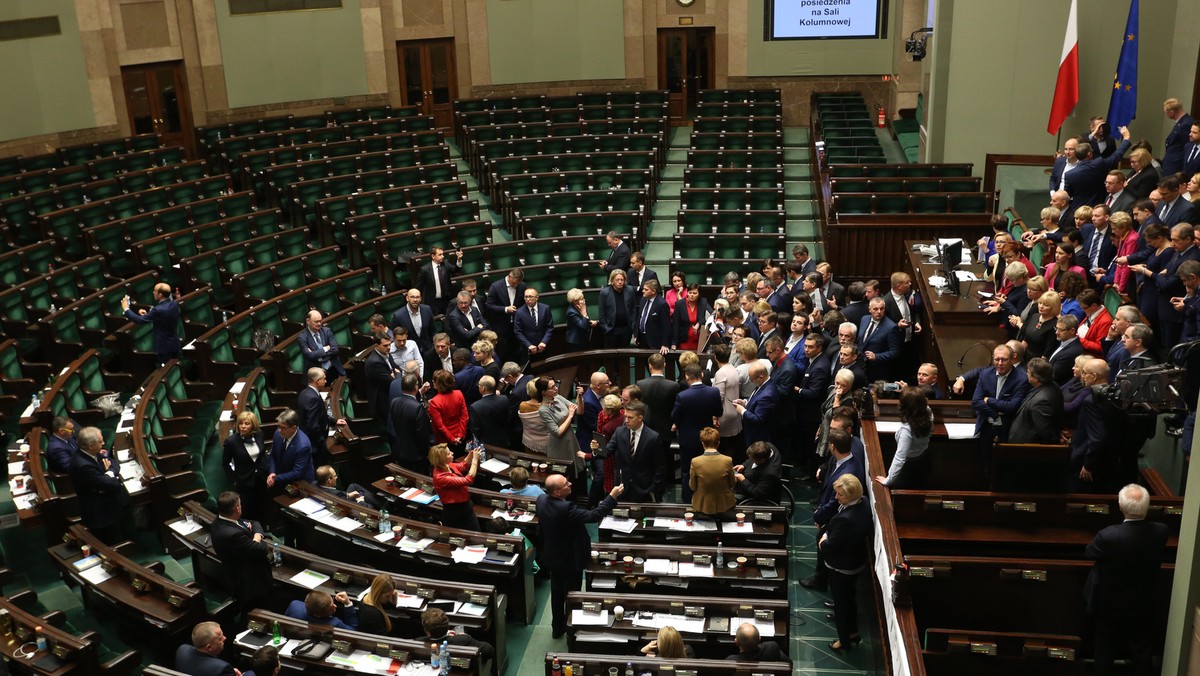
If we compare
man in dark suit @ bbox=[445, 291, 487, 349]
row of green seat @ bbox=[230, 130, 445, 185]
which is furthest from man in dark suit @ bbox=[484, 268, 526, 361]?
row of green seat @ bbox=[230, 130, 445, 185]

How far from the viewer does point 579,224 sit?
13.0 meters

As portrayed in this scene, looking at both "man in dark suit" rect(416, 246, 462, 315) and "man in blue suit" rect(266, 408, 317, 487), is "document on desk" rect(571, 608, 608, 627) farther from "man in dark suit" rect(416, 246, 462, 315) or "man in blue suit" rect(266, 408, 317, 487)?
"man in dark suit" rect(416, 246, 462, 315)

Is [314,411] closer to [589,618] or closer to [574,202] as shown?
[589,618]

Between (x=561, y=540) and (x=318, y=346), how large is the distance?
12.3ft

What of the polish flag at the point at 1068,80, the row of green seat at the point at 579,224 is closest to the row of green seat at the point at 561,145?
the row of green seat at the point at 579,224

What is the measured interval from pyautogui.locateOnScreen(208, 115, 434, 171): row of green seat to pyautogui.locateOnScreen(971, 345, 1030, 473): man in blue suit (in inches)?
456

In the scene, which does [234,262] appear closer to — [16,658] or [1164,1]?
[16,658]

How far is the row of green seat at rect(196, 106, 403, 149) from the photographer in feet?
52.6

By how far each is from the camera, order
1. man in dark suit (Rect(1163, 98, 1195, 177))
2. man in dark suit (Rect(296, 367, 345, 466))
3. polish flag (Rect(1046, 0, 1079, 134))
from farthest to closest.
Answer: polish flag (Rect(1046, 0, 1079, 134)) → man in dark suit (Rect(1163, 98, 1195, 177)) → man in dark suit (Rect(296, 367, 345, 466))

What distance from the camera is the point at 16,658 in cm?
585

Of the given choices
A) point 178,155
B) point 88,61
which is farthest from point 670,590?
point 88,61

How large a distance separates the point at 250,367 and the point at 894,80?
13116 millimetres

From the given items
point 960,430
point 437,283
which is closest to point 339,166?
point 437,283

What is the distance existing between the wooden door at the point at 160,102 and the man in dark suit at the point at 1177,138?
13.7 metres
